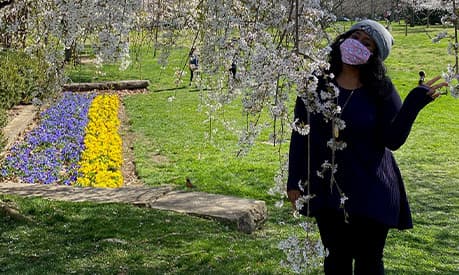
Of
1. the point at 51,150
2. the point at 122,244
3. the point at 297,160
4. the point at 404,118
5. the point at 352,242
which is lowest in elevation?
the point at 51,150

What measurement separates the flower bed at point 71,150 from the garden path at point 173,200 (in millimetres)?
1211

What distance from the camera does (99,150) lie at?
826 cm

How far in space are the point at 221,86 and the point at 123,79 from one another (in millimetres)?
11606

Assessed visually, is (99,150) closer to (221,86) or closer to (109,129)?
(109,129)

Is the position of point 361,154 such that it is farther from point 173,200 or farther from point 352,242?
point 173,200

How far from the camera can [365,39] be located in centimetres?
234

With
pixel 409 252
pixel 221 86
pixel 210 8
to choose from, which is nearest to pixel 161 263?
pixel 221 86

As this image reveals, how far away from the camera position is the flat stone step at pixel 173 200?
4723 mm

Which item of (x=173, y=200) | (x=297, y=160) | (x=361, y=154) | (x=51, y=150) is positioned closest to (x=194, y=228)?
(x=173, y=200)

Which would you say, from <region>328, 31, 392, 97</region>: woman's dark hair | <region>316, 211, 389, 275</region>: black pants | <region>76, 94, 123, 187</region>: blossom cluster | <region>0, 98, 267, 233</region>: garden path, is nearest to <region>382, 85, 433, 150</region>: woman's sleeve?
<region>328, 31, 392, 97</region>: woman's dark hair

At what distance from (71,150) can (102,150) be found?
1.37ft

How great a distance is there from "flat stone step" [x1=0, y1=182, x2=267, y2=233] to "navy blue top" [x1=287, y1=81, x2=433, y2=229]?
2.34 metres

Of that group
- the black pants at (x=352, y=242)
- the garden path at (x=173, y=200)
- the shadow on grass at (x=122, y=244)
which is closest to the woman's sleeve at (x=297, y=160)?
the black pants at (x=352, y=242)

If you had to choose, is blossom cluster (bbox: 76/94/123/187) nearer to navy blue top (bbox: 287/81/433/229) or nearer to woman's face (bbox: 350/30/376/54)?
navy blue top (bbox: 287/81/433/229)
